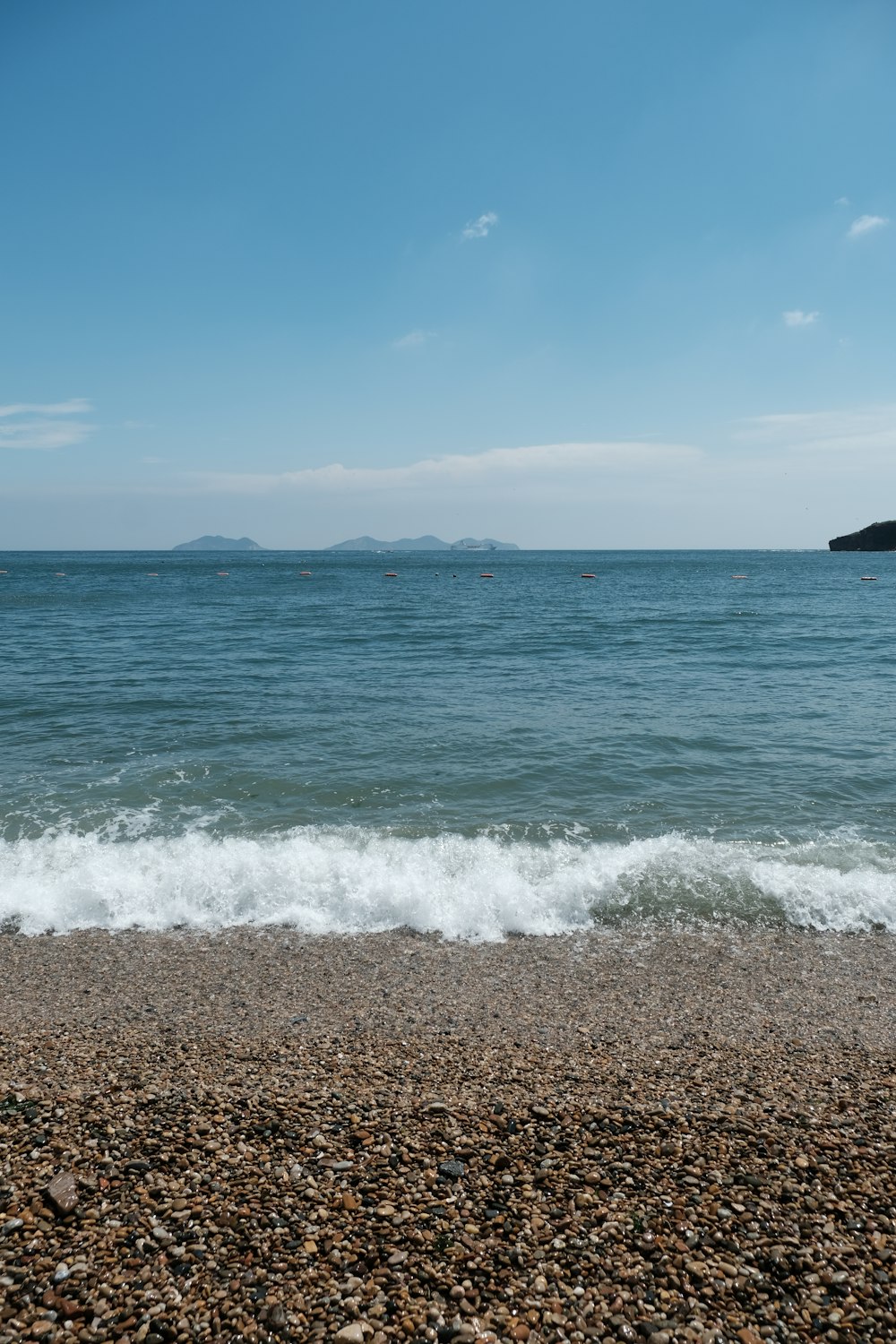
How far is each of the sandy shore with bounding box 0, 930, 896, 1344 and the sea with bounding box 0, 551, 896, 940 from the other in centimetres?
191

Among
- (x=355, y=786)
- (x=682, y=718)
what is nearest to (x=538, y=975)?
(x=355, y=786)

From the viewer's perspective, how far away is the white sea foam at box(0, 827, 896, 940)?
900 cm

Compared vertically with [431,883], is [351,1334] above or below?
above

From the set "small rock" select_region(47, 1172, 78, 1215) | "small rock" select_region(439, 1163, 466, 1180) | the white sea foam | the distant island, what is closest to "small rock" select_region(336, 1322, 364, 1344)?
"small rock" select_region(439, 1163, 466, 1180)

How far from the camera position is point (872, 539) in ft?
536

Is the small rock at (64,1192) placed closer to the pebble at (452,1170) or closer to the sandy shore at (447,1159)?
the sandy shore at (447,1159)

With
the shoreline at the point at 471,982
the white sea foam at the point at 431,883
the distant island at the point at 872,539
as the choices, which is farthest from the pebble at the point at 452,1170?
the distant island at the point at 872,539

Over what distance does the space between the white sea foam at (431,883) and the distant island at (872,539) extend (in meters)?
175

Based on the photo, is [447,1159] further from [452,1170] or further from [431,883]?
[431,883]

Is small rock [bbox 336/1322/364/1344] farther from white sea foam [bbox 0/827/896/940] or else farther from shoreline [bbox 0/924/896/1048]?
white sea foam [bbox 0/827/896/940]

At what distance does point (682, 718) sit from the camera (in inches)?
706

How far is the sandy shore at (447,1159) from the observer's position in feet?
11.7

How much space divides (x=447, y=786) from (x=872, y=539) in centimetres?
18153

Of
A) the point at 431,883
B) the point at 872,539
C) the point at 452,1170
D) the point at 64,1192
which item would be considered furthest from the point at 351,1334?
the point at 872,539
